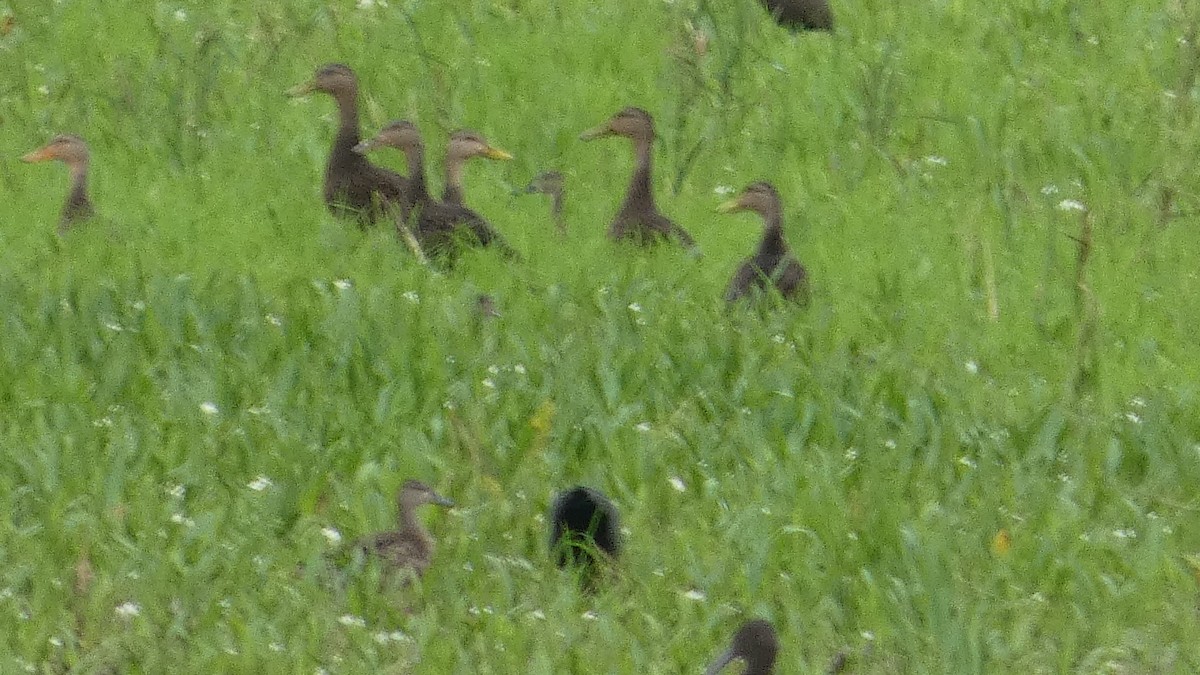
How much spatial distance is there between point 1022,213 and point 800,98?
4.45ft

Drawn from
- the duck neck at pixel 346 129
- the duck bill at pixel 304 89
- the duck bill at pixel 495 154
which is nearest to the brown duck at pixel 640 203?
the duck bill at pixel 495 154

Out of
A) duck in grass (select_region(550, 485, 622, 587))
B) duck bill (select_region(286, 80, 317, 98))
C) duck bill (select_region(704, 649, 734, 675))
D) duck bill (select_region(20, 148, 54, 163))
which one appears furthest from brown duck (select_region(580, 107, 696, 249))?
duck bill (select_region(704, 649, 734, 675))

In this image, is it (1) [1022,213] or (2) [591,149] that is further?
(2) [591,149]

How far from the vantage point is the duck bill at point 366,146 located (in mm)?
8992

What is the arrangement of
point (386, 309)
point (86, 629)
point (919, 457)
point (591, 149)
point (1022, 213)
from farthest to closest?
point (591, 149) → point (1022, 213) → point (386, 309) → point (919, 457) → point (86, 629)

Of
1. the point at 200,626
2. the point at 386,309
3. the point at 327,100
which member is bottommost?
the point at 327,100

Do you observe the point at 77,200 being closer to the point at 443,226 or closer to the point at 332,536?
the point at 443,226

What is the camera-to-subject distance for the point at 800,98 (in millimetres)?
10008

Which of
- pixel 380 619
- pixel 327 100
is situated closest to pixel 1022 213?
pixel 327 100

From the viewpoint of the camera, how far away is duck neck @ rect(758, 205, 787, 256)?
815 cm

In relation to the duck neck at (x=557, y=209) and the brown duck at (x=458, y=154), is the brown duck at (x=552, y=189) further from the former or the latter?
the brown duck at (x=458, y=154)

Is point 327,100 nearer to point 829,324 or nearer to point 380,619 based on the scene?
point 829,324

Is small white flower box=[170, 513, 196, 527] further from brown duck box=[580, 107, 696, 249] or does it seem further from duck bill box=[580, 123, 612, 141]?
duck bill box=[580, 123, 612, 141]

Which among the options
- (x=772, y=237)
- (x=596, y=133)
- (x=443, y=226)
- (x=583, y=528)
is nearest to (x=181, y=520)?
(x=583, y=528)
